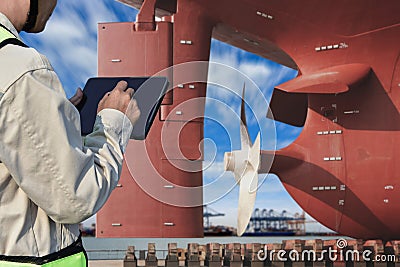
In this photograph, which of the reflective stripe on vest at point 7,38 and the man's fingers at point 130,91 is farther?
the man's fingers at point 130,91

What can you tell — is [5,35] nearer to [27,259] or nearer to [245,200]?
[27,259]

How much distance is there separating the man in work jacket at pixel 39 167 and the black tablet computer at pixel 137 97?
0.61 ft

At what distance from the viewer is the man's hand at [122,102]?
1060mm

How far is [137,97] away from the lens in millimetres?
1123

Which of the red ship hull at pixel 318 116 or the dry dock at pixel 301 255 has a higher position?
the red ship hull at pixel 318 116

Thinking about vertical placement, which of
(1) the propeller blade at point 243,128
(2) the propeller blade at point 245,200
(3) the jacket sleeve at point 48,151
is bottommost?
(2) the propeller blade at point 245,200

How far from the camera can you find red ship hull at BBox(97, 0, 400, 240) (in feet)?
23.9

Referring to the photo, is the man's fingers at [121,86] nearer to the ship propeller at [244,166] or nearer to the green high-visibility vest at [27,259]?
the green high-visibility vest at [27,259]

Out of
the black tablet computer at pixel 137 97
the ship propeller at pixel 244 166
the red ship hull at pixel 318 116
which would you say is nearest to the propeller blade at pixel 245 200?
the ship propeller at pixel 244 166

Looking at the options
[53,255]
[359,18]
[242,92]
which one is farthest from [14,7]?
[359,18]

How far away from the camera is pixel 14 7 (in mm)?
939

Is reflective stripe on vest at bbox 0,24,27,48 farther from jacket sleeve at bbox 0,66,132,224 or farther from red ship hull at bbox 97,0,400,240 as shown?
red ship hull at bbox 97,0,400,240

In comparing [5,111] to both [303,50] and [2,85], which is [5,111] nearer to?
[2,85]

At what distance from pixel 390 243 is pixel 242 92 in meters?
2.73
